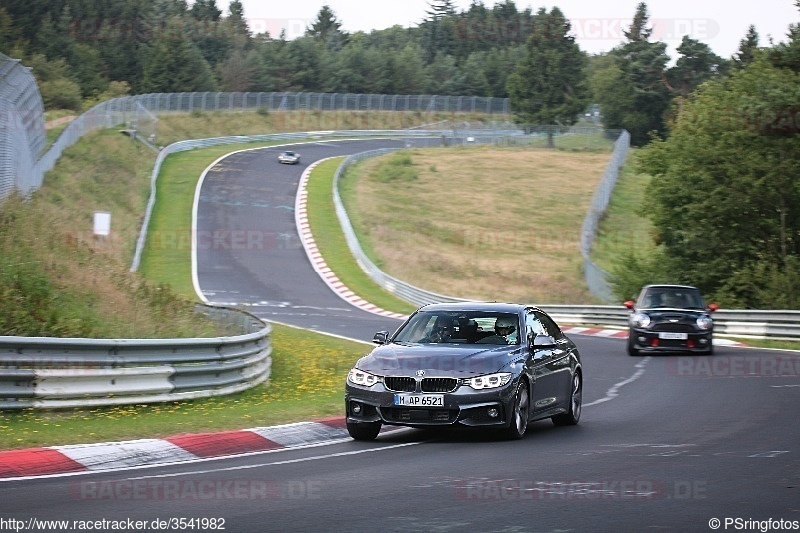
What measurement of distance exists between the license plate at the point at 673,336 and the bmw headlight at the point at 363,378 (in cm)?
1485

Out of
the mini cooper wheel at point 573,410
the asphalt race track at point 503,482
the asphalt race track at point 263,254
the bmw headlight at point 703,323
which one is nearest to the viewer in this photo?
the asphalt race track at point 503,482

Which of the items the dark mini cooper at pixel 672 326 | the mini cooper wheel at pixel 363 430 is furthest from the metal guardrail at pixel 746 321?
the mini cooper wheel at pixel 363 430

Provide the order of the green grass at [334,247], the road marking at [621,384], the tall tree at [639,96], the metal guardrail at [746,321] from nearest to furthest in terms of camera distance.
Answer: the road marking at [621,384]
the metal guardrail at [746,321]
the green grass at [334,247]
the tall tree at [639,96]

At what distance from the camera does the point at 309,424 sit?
44.1 ft

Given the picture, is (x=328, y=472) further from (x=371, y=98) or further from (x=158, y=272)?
(x=371, y=98)

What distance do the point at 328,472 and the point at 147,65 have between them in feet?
358

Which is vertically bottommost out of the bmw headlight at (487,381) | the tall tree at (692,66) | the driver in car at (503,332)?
the bmw headlight at (487,381)

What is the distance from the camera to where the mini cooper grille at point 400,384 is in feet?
38.8

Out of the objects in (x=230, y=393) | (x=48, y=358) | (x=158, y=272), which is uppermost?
(x=48, y=358)

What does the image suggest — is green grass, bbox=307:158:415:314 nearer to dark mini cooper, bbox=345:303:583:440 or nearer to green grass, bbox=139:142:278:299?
green grass, bbox=139:142:278:299

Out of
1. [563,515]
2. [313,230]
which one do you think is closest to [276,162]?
[313,230]

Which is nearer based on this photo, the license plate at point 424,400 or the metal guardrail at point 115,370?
the license plate at point 424,400

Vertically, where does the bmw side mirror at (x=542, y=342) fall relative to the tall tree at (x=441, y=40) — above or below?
below

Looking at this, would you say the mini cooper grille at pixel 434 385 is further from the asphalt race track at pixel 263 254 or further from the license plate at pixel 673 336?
the asphalt race track at pixel 263 254
